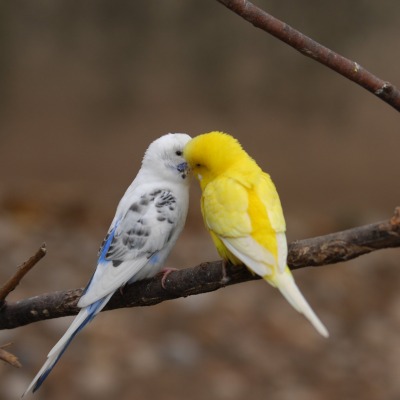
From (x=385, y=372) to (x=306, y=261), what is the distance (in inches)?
113

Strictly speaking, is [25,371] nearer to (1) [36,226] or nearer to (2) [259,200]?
(1) [36,226]

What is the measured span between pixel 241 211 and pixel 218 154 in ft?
0.59

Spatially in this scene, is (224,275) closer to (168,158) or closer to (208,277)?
(208,277)

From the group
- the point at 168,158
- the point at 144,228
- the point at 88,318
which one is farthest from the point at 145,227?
the point at 88,318

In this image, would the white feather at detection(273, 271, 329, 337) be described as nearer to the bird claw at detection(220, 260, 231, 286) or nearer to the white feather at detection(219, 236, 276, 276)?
the white feather at detection(219, 236, 276, 276)

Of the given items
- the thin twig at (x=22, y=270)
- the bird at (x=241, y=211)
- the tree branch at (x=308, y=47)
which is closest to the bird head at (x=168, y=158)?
the bird at (x=241, y=211)

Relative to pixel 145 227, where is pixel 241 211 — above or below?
above

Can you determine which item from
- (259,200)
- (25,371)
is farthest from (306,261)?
(25,371)

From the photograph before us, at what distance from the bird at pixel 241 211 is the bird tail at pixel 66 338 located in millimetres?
316

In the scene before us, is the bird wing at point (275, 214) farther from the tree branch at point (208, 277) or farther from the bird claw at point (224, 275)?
the bird claw at point (224, 275)

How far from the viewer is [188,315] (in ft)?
15.6

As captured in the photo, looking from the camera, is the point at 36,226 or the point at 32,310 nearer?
the point at 32,310

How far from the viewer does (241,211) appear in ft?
6.27

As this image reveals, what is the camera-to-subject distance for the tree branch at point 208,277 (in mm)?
1776
